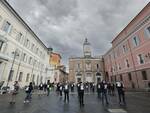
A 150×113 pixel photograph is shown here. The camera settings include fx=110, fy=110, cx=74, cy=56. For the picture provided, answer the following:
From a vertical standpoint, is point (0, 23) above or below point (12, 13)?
below

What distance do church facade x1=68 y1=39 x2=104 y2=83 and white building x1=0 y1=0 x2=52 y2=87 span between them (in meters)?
22.7

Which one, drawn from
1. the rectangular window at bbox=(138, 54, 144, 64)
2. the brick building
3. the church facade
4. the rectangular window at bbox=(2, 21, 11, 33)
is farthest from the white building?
the rectangular window at bbox=(138, 54, 144, 64)

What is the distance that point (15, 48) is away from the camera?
2198 centimetres

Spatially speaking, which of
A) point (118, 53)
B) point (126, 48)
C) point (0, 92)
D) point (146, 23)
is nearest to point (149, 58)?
point (146, 23)

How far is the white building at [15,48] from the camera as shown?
18464 millimetres

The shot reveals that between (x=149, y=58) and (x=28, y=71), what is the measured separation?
27.6 m

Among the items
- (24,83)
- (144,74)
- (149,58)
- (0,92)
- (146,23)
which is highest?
(146,23)

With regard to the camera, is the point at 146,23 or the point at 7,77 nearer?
the point at 7,77

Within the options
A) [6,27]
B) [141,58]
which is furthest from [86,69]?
[6,27]

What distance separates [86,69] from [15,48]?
34.7 m

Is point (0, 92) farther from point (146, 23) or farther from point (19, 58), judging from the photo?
point (146, 23)

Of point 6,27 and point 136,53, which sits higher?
point 6,27

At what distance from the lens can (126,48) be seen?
30453mm

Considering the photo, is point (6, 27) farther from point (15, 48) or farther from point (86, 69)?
point (86, 69)
